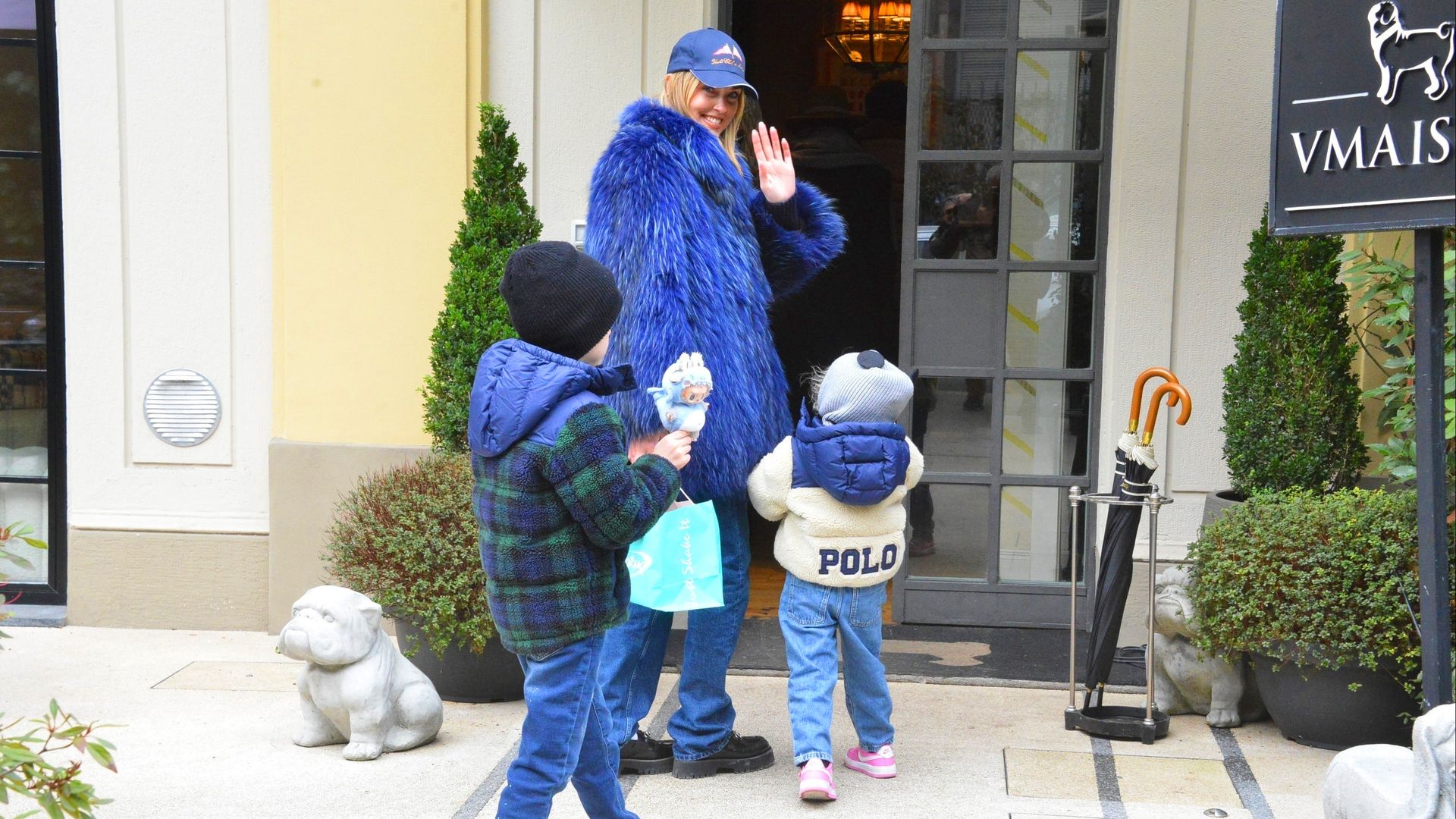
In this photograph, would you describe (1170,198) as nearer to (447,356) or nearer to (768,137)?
(768,137)

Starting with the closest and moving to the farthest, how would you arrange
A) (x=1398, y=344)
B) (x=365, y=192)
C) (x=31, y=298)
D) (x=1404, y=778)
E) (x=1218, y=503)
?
(x=1404, y=778) → (x=1398, y=344) → (x=1218, y=503) → (x=365, y=192) → (x=31, y=298)

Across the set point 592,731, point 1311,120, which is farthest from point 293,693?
point 1311,120

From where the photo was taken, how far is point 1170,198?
17.6ft

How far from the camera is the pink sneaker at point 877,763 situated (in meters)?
4.06

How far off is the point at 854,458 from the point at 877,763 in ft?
3.22

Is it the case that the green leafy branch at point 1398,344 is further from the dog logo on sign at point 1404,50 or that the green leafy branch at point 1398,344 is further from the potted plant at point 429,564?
the potted plant at point 429,564

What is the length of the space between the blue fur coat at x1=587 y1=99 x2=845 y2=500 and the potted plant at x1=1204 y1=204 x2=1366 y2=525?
74.8 inches

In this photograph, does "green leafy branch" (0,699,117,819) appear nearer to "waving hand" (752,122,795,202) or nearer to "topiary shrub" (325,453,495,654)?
"topiary shrub" (325,453,495,654)

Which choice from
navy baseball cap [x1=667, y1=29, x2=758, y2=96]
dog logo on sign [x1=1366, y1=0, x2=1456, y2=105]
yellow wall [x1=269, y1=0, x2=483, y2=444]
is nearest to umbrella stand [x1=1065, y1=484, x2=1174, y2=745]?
dog logo on sign [x1=1366, y1=0, x2=1456, y2=105]

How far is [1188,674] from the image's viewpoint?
15.0ft

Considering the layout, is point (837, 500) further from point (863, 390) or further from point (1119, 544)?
point (1119, 544)

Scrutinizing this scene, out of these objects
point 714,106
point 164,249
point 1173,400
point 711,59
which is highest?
point 711,59

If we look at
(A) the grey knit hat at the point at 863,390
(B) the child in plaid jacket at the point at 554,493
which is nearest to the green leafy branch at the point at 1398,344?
(A) the grey knit hat at the point at 863,390

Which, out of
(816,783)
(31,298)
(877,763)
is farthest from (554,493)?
(31,298)
